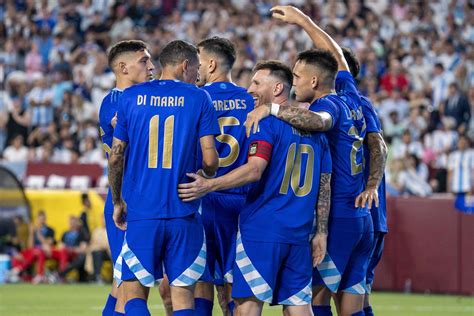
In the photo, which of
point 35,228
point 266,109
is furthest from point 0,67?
point 266,109

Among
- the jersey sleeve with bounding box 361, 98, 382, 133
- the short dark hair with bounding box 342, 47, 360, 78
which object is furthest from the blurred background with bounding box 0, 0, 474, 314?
the jersey sleeve with bounding box 361, 98, 382, 133

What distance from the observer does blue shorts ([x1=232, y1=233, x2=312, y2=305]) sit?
8273 mm

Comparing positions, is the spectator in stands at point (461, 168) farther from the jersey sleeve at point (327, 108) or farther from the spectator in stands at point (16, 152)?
the jersey sleeve at point (327, 108)

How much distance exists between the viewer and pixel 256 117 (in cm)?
840

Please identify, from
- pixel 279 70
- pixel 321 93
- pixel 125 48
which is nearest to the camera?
pixel 279 70

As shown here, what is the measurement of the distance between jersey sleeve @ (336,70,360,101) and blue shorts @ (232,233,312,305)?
158 cm

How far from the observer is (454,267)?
17.6m

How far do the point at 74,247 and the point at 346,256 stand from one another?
10686 millimetres

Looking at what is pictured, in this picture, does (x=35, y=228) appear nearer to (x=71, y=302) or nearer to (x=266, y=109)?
(x=71, y=302)

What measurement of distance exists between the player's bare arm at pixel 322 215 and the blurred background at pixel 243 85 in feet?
31.2

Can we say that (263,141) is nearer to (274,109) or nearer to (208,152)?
(274,109)

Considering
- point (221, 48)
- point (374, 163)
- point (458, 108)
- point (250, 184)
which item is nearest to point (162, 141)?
point (250, 184)

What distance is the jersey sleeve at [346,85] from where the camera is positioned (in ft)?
30.8

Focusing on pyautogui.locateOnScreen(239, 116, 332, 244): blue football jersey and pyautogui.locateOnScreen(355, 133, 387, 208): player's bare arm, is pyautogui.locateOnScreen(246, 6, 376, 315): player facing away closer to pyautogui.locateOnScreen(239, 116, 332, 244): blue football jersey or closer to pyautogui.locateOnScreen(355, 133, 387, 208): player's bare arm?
pyautogui.locateOnScreen(355, 133, 387, 208): player's bare arm
